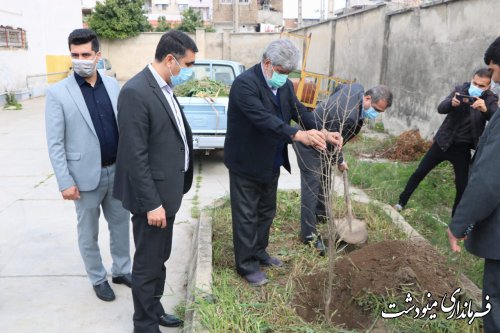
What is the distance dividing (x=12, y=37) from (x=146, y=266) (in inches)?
606

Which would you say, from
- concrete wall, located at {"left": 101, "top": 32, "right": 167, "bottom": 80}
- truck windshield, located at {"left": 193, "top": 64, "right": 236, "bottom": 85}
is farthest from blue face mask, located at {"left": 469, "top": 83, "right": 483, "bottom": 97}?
concrete wall, located at {"left": 101, "top": 32, "right": 167, "bottom": 80}

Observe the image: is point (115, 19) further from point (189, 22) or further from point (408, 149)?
point (408, 149)

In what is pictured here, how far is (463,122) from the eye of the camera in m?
4.67

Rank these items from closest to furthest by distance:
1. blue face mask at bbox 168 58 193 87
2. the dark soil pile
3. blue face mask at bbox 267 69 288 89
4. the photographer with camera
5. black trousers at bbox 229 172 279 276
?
blue face mask at bbox 168 58 193 87, blue face mask at bbox 267 69 288 89, black trousers at bbox 229 172 279 276, the photographer with camera, the dark soil pile

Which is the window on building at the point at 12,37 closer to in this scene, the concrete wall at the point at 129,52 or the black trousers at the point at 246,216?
the concrete wall at the point at 129,52

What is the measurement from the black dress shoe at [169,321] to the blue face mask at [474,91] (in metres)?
3.69

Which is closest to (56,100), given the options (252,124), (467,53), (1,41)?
(252,124)

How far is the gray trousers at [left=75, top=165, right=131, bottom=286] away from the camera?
10.7 ft

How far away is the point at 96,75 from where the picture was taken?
3229 millimetres

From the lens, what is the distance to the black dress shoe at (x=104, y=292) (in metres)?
3.41

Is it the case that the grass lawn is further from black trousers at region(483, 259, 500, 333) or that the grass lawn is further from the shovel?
black trousers at region(483, 259, 500, 333)

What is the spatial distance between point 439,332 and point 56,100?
296 centimetres

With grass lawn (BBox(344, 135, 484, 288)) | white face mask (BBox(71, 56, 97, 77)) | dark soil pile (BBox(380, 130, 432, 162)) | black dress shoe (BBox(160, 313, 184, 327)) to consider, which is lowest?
black dress shoe (BBox(160, 313, 184, 327))

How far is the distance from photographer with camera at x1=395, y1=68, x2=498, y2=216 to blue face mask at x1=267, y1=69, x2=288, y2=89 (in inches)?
93.7
